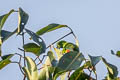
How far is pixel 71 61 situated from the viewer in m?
1.35

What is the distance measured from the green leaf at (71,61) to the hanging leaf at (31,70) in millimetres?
97

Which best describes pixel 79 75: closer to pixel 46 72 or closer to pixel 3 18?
pixel 46 72

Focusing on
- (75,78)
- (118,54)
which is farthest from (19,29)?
(118,54)

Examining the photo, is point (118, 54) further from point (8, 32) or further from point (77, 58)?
point (8, 32)

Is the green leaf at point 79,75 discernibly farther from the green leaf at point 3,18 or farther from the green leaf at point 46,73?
the green leaf at point 3,18

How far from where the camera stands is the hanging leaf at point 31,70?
1365 millimetres

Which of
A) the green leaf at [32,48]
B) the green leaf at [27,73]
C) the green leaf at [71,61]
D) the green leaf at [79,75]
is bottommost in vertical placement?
the green leaf at [79,75]

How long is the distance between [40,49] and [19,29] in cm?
10

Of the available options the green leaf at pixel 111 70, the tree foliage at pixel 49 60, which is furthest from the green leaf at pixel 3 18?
the green leaf at pixel 111 70

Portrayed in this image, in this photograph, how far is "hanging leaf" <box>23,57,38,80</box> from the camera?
1.36m

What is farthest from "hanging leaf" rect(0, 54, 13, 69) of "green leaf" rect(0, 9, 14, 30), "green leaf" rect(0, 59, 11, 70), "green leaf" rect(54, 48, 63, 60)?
"green leaf" rect(54, 48, 63, 60)

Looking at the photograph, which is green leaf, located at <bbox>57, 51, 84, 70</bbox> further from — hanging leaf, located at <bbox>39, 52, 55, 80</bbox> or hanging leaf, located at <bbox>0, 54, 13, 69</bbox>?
hanging leaf, located at <bbox>0, 54, 13, 69</bbox>

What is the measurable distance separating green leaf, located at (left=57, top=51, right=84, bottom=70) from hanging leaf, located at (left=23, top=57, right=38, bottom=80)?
10cm

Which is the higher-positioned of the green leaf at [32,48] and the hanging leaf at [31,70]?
the green leaf at [32,48]
